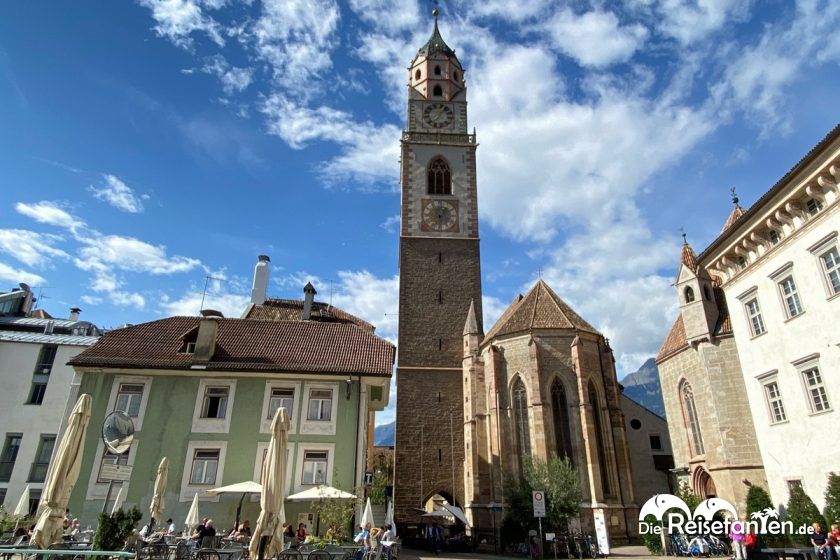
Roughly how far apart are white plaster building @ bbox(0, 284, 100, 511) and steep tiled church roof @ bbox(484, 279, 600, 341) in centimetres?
2284

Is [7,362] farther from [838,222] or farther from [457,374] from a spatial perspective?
[838,222]

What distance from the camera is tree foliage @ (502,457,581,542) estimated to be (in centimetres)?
2164

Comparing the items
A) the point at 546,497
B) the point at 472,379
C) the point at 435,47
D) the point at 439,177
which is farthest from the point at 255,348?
the point at 435,47

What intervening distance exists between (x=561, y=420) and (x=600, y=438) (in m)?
2.11

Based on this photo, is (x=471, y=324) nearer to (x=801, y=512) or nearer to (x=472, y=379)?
(x=472, y=379)

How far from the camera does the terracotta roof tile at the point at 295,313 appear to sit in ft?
112

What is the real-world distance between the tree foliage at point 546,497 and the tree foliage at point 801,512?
7.98 m

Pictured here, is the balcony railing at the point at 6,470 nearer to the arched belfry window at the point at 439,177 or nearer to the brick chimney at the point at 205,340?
the brick chimney at the point at 205,340

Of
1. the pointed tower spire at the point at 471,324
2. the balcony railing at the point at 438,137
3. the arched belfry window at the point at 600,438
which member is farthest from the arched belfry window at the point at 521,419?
the balcony railing at the point at 438,137

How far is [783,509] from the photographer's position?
16.7 meters

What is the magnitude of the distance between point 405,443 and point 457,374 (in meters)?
5.23

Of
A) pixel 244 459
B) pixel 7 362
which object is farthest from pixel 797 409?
pixel 7 362

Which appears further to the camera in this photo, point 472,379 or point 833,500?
point 472,379

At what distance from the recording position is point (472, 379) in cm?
2988
